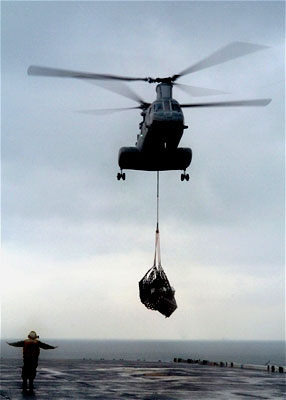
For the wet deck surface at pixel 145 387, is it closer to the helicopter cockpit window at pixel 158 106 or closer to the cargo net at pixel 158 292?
the cargo net at pixel 158 292

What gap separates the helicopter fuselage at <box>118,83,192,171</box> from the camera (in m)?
25.2

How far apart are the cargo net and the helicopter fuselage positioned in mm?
5970

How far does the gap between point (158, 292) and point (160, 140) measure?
7788 mm

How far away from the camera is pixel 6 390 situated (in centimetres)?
2088

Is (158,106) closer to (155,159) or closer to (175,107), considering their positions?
(175,107)

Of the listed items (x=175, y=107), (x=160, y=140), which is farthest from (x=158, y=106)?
(x=160, y=140)

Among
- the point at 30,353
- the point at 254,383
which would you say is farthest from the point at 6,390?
the point at 254,383

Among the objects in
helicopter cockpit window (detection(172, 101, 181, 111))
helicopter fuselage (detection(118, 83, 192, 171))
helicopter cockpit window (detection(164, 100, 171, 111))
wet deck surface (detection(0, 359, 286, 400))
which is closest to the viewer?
wet deck surface (detection(0, 359, 286, 400))

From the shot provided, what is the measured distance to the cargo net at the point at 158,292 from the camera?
26.2 metres

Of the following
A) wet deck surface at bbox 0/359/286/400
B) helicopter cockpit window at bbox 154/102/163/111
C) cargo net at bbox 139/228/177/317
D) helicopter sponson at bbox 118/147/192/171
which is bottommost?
wet deck surface at bbox 0/359/286/400

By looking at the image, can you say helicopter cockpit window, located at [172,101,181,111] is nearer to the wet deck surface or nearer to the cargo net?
the cargo net

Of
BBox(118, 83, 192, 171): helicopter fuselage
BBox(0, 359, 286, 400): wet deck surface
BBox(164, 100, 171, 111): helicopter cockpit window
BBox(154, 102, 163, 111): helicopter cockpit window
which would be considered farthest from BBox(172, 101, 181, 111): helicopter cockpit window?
BBox(0, 359, 286, 400): wet deck surface

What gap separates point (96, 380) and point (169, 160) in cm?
1247

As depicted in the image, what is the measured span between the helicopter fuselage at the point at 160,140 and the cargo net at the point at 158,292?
19.6ft
